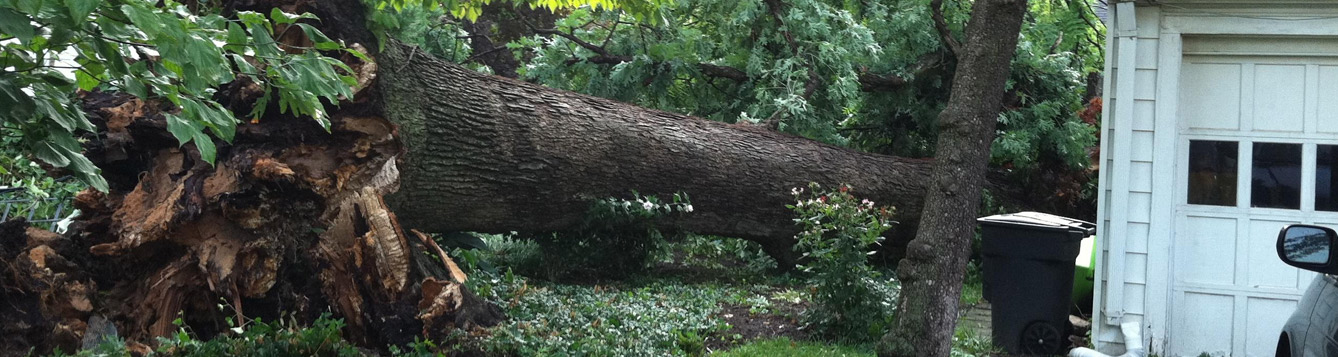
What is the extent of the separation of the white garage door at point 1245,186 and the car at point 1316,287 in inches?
89.1

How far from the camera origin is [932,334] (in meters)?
4.59

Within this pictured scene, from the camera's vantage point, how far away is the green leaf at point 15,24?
272 cm

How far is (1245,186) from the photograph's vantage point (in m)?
5.86

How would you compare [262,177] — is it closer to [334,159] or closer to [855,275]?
[334,159]

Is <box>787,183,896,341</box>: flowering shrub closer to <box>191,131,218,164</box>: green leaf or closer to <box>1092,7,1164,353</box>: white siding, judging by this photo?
<box>1092,7,1164,353</box>: white siding

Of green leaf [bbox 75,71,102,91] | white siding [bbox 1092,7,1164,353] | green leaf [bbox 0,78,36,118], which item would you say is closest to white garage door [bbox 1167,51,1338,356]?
white siding [bbox 1092,7,1164,353]

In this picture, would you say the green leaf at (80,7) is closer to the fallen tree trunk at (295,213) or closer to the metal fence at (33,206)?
the fallen tree trunk at (295,213)

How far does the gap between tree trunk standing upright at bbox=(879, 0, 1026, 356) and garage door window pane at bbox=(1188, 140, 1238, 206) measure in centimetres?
209

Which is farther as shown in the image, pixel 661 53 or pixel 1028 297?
pixel 661 53

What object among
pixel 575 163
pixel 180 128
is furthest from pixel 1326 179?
pixel 180 128

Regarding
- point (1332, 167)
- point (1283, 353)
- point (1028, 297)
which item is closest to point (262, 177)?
point (1028, 297)

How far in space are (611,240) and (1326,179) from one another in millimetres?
5384

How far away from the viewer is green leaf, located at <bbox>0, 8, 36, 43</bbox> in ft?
8.92

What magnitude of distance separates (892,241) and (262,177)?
6.21m
